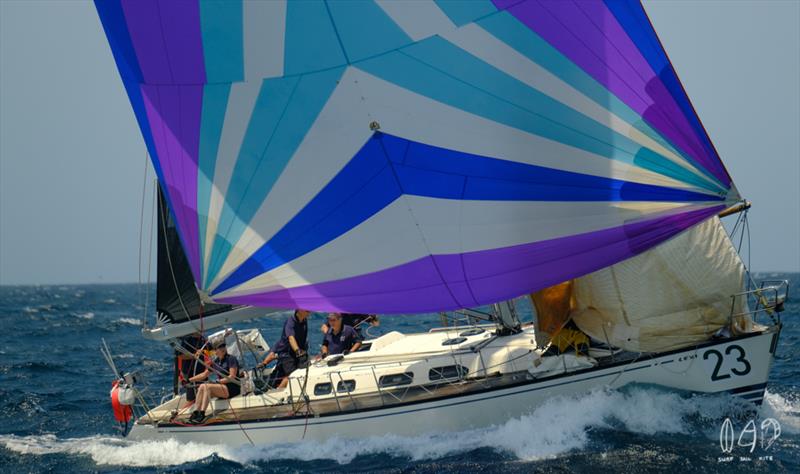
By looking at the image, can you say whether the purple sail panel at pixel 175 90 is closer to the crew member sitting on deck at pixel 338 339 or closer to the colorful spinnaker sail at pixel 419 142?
the colorful spinnaker sail at pixel 419 142

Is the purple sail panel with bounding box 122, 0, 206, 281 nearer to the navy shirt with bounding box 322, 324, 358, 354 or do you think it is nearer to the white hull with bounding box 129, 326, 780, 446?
the white hull with bounding box 129, 326, 780, 446

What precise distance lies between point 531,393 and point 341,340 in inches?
157

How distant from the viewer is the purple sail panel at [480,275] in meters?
7.90

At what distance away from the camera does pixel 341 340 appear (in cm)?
1213

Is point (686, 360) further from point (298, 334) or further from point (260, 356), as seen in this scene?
point (260, 356)

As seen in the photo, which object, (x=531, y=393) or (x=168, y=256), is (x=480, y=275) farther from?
(x=168, y=256)

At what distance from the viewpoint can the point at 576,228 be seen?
7938 mm

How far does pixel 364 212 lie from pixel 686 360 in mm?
4436

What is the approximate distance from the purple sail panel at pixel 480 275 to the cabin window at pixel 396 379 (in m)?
1.76

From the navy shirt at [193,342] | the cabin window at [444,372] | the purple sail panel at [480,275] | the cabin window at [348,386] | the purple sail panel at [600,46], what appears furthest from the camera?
the navy shirt at [193,342]

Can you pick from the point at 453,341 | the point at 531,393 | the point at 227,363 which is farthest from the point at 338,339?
the point at 531,393

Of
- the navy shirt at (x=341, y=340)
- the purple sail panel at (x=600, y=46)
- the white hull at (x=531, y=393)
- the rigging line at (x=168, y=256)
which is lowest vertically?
the white hull at (x=531, y=393)

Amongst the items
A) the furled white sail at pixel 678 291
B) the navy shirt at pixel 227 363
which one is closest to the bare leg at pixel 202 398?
the navy shirt at pixel 227 363

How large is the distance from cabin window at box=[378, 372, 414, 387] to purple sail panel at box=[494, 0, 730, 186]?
15.8 ft
